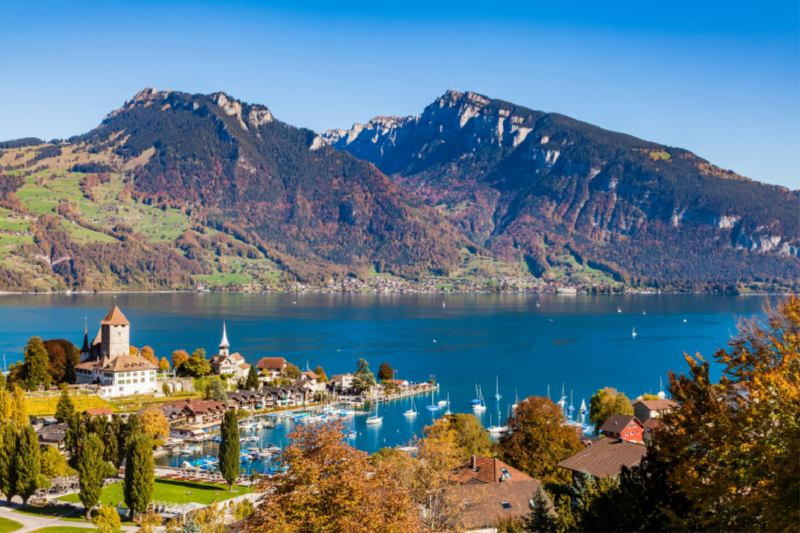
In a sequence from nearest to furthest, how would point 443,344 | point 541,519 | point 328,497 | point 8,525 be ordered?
point 328,497 → point 541,519 → point 8,525 → point 443,344

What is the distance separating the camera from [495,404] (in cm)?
8656

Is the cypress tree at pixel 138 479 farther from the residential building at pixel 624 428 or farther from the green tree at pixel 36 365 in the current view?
the green tree at pixel 36 365

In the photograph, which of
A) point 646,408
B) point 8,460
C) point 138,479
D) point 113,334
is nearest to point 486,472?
point 138,479

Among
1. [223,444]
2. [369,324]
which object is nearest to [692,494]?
[223,444]

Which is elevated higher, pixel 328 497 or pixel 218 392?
pixel 328 497

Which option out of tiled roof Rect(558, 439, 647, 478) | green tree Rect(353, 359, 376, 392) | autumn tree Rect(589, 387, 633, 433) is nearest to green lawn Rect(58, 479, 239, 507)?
tiled roof Rect(558, 439, 647, 478)

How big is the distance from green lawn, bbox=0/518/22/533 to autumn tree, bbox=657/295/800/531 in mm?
31247

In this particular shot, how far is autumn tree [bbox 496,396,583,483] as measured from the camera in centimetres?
3775

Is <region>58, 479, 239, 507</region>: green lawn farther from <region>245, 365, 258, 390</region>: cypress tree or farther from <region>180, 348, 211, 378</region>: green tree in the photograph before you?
<region>180, 348, 211, 378</region>: green tree

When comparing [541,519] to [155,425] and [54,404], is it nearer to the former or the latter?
[155,425]

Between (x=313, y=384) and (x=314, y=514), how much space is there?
73.2 metres

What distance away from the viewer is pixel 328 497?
1468 centimetres

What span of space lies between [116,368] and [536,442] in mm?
49854

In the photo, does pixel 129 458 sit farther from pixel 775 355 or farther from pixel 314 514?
pixel 775 355
